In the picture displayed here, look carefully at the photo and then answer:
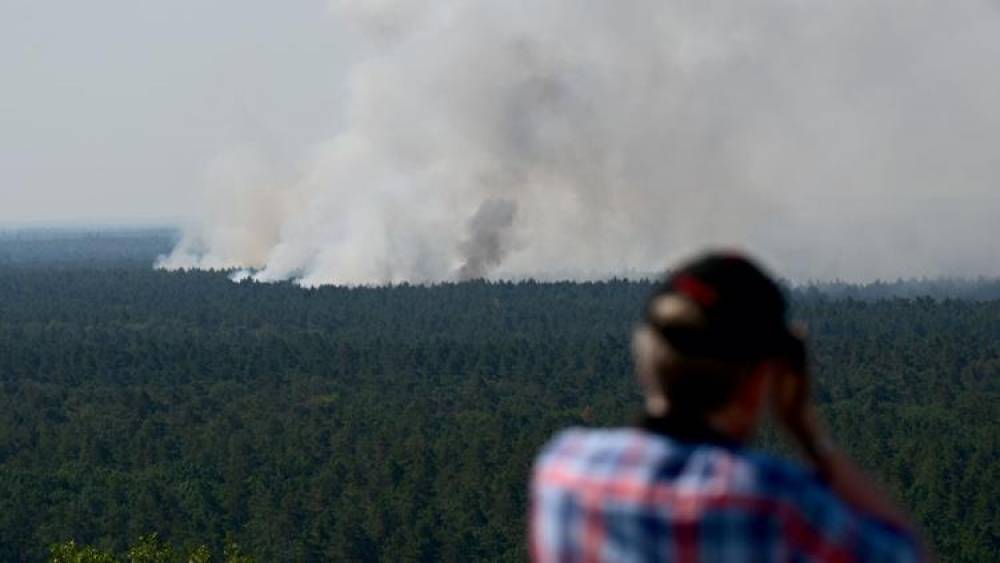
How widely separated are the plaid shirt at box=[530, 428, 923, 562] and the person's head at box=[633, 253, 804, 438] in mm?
138

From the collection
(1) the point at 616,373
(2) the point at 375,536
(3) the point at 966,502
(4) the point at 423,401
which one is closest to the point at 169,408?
(4) the point at 423,401

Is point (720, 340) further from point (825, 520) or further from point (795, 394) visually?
point (825, 520)

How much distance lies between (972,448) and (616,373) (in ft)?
164

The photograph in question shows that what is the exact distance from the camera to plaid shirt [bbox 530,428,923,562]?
16.8 ft

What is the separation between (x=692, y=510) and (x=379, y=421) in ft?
367

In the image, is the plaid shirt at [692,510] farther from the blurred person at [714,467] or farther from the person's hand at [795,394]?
the person's hand at [795,394]

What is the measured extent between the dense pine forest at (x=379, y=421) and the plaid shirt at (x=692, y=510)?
73293 millimetres

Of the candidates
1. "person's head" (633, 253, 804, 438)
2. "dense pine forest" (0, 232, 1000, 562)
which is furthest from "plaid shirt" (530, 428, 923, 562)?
"dense pine forest" (0, 232, 1000, 562)

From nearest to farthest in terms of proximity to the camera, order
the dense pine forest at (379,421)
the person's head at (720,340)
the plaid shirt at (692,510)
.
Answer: the plaid shirt at (692,510), the person's head at (720,340), the dense pine forest at (379,421)

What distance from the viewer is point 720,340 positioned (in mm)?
5340

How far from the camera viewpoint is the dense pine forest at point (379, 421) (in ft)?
289

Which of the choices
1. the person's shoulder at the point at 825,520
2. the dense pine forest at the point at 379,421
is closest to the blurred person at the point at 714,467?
the person's shoulder at the point at 825,520

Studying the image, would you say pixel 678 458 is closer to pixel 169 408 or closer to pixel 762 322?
pixel 762 322

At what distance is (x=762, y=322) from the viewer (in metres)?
5.37
